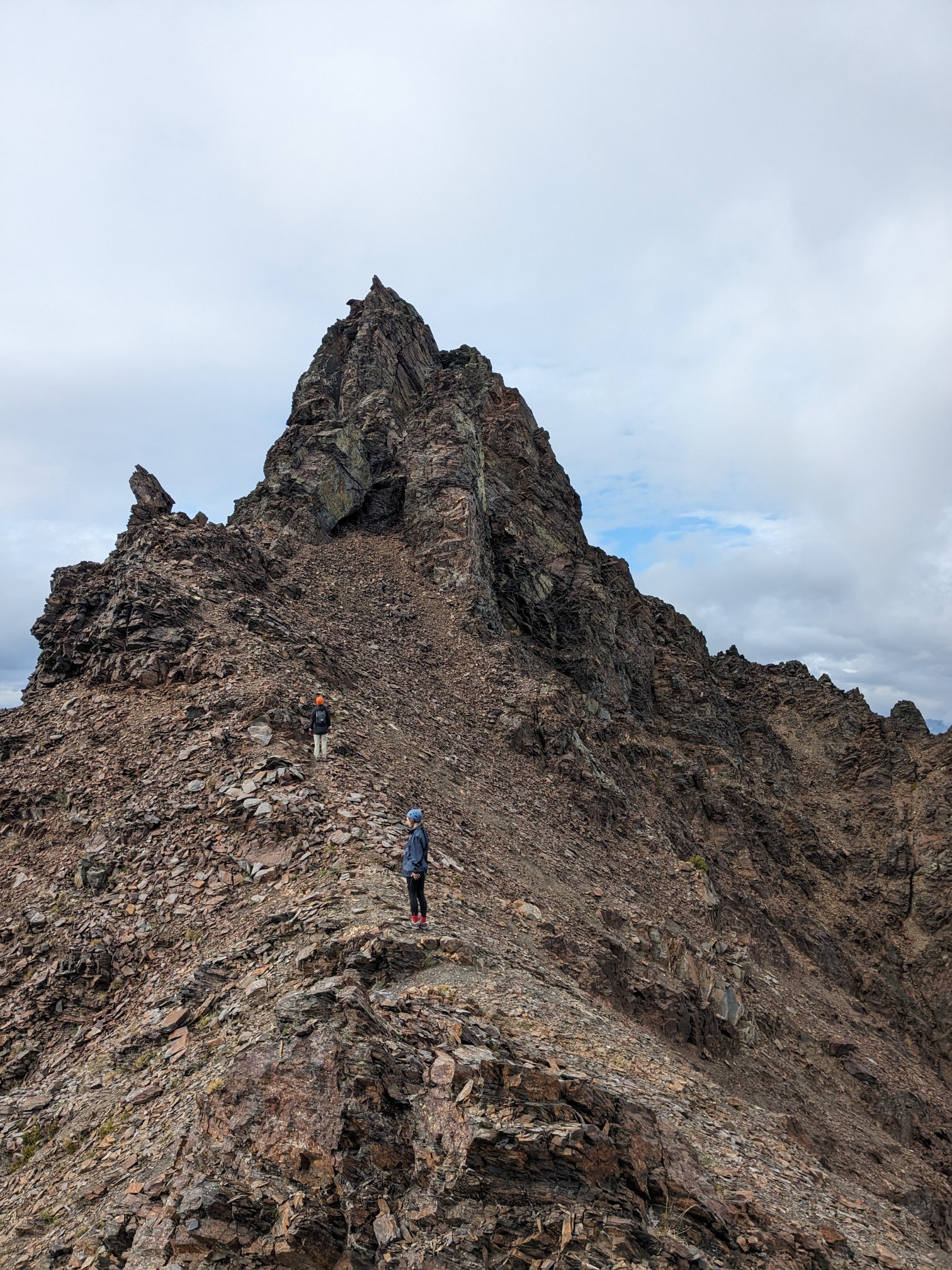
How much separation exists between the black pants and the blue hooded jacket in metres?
0.13

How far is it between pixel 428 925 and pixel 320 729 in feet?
20.2

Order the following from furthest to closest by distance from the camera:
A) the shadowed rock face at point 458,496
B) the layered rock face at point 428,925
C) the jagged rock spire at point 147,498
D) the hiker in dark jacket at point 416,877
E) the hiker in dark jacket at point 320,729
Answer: the shadowed rock face at point 458,496 → the jagged rock spire at point 147,498 → the hiker in dark jacket at point 320,729 → the hiker in dark jacket at point 416,877 → the layered rock face at point 428,925

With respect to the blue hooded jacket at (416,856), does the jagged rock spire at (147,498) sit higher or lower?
higher

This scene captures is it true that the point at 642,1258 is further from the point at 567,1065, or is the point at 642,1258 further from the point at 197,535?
the point at 197,535

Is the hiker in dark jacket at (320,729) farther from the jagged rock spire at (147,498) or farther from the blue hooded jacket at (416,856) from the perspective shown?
the jagged rock spire at (147,498)

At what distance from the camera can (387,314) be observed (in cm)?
4597

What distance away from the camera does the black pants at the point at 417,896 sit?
11.5 meters

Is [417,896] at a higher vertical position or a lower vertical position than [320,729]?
lower

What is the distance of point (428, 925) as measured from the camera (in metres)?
11.7

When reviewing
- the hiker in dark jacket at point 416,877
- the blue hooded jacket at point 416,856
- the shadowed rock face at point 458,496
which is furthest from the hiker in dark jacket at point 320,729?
the shadowed rock face at point 458,496

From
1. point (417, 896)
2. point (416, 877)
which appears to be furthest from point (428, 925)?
point (416, 877)

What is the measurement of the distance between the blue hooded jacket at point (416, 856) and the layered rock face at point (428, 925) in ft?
2.71

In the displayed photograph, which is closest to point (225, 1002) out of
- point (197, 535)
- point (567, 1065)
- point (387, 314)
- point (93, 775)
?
point (567, 1065)

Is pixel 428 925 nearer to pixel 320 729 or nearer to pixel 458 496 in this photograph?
pixel 320 729
